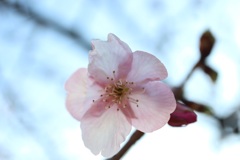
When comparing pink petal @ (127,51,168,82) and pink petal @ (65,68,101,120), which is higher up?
pink petal @ (127,51,168,82)

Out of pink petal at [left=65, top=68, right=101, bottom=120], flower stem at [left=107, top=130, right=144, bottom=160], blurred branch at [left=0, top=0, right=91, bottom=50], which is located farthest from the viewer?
blurred branch at [left=0, top=0, right=91, bottom=50]

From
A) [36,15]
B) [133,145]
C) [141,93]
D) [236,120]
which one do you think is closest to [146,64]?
[141,93]

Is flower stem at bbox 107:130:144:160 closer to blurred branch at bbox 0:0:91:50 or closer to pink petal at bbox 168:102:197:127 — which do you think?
pink petal at bbox 168:102:197:127

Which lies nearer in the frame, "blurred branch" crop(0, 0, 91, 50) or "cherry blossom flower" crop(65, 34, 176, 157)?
"cherry blossom flower" crop(65, 34, 176, 157)

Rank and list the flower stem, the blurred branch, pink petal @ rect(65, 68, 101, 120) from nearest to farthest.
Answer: the flower stem < pink petal @ rect(65, 68, 101, 120) < the blurred branch

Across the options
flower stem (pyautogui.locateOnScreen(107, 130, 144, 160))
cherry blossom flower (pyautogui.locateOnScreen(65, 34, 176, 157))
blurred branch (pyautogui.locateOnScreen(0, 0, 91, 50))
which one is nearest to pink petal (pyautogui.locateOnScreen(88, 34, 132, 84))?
cherry blossom flower (pyautogui.locateOnScreen(65, 34, 176, 157))

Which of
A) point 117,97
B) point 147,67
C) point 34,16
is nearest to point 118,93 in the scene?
point 117,97

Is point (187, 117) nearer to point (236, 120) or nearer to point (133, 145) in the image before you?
point (133, 145)

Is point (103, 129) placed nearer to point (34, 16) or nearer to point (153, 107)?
point (153, 107)
